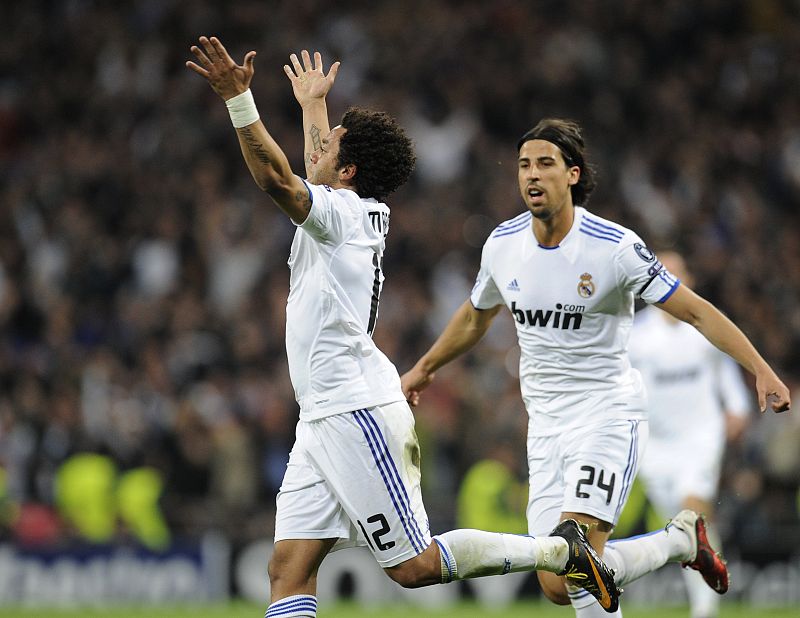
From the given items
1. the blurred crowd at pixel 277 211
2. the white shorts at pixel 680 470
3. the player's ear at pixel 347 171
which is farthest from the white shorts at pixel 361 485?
the blurred crowd at pixel 277 211

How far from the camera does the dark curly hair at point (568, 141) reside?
6.79m

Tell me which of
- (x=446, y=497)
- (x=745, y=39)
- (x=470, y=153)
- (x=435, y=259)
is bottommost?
(x=446, y=497)

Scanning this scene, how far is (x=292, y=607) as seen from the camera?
5.99 m

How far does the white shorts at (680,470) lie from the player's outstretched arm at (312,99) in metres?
4.17

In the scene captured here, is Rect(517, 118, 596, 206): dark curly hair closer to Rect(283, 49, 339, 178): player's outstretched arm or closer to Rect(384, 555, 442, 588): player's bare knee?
Rect(283, 49, 339, 178): player's outstretched arm

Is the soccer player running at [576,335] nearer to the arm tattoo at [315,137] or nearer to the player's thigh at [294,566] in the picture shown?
the arm tattoo at [315,137]

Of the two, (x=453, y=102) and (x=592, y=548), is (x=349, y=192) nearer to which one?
(x=592, y=548)

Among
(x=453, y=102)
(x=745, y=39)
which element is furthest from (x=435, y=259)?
(x=745, y=39)

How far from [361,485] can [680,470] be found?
14.4 feet

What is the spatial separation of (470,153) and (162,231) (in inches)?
140

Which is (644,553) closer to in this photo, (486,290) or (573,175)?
(486,290)

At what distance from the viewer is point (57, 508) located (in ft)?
41.9

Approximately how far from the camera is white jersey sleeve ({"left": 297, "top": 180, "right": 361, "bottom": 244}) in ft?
18.7

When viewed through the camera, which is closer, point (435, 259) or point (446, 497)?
point (446, 497)
